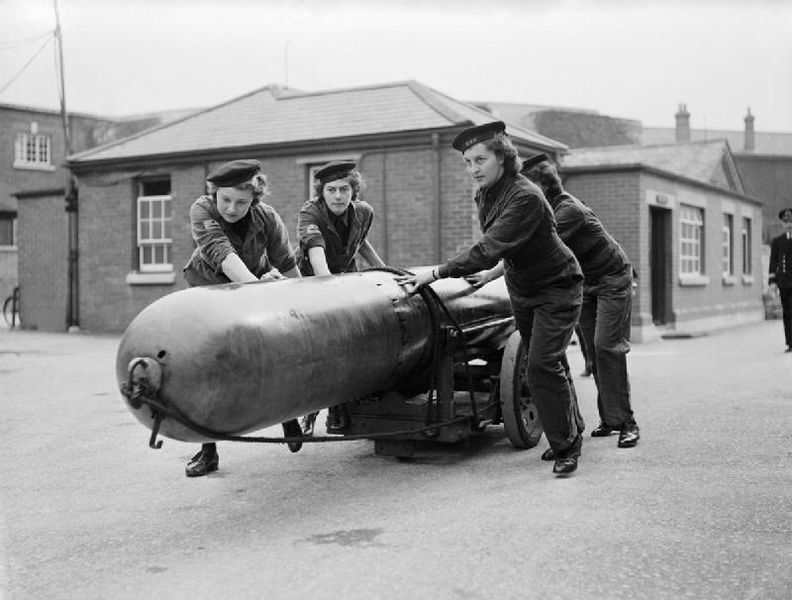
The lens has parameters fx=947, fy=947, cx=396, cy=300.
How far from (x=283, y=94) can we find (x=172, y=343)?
17007 millimetres

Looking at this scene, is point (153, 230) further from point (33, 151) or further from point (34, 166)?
point (33, 151)

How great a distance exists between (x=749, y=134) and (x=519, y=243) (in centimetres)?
4623

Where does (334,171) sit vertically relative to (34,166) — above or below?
below

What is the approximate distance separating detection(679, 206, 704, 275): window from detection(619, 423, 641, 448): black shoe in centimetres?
1453

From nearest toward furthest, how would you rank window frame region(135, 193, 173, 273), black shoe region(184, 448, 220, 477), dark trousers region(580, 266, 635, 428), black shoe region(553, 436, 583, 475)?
black shoe region(553, 436, 583, 475) → black shoe region(184, 448, 220, 477) → dark trousers region(580, 266, 635, 428) → window frame region(135, 193, 173, 273)

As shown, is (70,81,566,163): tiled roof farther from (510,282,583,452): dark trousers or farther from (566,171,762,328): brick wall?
(510,282,583,452): dark trousers

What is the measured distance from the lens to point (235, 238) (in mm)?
5703

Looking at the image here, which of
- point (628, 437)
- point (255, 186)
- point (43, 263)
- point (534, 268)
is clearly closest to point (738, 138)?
point (43, 263)

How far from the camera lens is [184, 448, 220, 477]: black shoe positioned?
584 centimetres

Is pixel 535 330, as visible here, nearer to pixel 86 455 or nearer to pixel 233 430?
pixel 233 430

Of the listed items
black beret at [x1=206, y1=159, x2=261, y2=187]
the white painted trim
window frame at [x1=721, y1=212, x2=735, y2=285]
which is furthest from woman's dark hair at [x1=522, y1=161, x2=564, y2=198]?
window frame at [x1=721, y1=212, x2=735, y2=285]

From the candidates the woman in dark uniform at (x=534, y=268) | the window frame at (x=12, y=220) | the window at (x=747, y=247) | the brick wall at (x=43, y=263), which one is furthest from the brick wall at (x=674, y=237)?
the window frame at (x=12, y=220)

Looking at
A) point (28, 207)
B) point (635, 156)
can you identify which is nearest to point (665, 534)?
point (28, 207)

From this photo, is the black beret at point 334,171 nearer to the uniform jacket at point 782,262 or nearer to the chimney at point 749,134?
the uniform jacket at point 782,262
